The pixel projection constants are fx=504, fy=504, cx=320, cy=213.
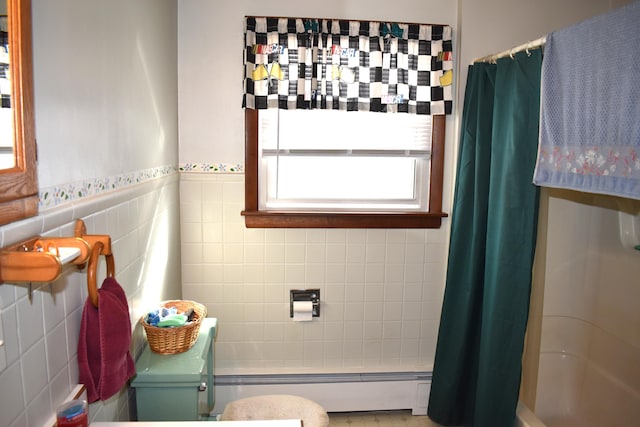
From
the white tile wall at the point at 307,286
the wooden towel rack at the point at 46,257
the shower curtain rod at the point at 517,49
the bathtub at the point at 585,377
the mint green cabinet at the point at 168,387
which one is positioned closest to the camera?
the wooden towel rack at the point at 46,257

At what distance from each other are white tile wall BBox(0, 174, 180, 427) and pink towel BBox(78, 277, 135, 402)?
0.10ft

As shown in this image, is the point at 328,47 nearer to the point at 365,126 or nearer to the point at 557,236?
the point at 365,126

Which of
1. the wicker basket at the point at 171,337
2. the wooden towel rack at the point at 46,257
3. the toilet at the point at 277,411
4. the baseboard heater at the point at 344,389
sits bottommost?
the baseboard heater at the point at 344,389

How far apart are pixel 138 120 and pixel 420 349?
2.01 metres

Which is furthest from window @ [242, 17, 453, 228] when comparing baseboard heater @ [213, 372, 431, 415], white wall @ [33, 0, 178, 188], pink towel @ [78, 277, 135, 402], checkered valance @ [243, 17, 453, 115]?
pink towel @ [78, 277, 135, 402]

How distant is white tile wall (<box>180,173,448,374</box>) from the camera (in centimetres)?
277

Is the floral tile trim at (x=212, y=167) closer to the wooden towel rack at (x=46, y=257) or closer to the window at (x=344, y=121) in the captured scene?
the window at (x=344, y=121)

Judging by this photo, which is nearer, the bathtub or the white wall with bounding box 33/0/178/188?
the white wall with bounding box 33/0/178/188

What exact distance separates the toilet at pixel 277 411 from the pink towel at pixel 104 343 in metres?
0.90

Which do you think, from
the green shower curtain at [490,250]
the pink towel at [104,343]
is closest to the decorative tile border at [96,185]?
the pink towel at [104,343]

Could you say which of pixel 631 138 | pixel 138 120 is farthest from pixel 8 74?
pixel 631 138

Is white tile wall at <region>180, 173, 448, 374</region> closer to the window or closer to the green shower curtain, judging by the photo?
the window

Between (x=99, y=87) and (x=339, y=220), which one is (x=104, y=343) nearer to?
(x=99, y=87)

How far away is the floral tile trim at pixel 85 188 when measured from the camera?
119cm
